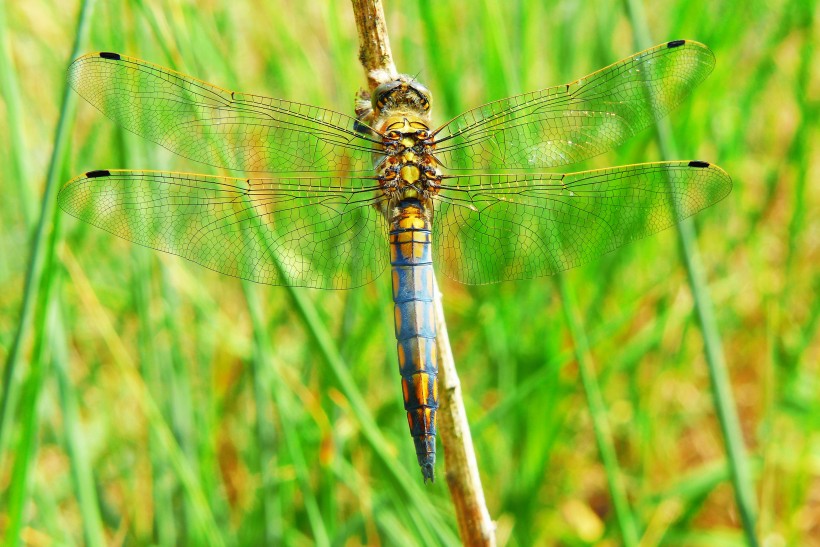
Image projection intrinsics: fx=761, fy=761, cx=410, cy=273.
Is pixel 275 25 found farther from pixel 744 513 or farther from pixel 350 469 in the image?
pixel 744 513

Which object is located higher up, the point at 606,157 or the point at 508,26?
the point at 508,26

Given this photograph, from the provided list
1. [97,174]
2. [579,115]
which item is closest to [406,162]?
[579,115]

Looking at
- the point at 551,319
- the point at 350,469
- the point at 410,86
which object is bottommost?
the point at 350,469

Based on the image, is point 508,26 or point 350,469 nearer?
point 350,469

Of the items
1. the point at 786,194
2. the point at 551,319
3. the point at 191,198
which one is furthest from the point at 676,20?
the point at 191,198

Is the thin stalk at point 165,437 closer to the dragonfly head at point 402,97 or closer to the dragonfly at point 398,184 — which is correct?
the dragonfly at point 398,184

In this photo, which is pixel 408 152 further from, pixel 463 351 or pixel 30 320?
pixel 463 351

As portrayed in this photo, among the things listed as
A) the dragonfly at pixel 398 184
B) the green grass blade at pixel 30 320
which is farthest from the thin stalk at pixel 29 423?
the dragonfly at pixel 398 184
